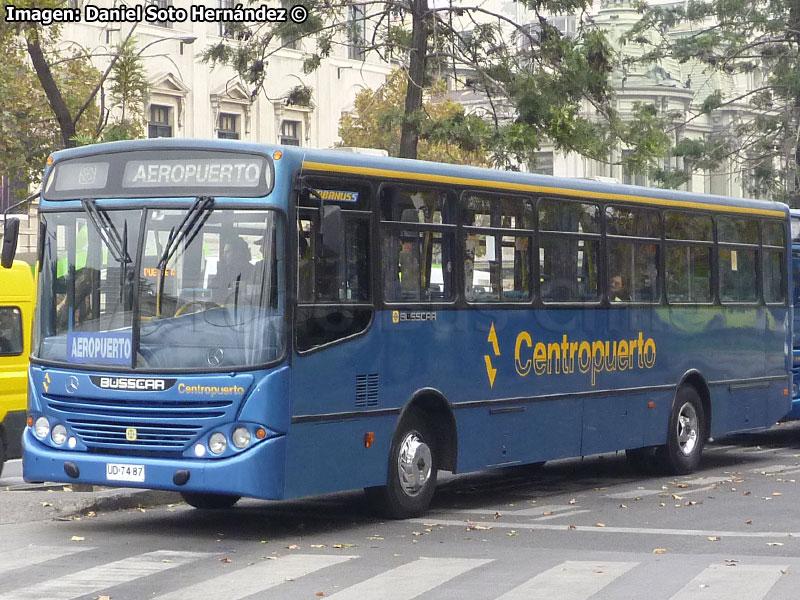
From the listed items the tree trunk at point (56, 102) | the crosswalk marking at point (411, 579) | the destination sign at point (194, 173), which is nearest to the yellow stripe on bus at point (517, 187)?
the destination sign at point (194, 173)

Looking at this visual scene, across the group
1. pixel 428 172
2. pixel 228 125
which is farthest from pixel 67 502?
pixel 228 125

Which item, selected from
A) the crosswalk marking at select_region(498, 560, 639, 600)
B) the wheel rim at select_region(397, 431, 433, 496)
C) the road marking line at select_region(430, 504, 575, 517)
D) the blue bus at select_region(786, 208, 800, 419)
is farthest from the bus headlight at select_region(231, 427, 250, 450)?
the blue bus at select_region(786, 208, 800, 419)

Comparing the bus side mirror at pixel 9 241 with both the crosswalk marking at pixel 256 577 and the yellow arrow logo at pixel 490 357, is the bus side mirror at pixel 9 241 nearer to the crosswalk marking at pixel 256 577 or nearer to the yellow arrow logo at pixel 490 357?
the crosswalk marking at pixel 256 577

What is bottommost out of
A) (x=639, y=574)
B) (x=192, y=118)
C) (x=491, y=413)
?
(x=639, y=574)

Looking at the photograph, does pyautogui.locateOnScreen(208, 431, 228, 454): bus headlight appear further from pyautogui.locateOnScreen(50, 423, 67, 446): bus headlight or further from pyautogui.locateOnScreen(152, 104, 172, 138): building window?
pyautogui.locateOnScreen(152, 104, 172, 138): building window

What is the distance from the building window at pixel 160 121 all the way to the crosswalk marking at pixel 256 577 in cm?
3554

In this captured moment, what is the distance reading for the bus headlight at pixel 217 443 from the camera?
1071 centimetres

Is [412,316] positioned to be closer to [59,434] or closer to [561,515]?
[561,515]

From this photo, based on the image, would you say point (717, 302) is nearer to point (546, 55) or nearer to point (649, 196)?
point (649, 196)

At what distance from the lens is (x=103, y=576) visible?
9328mm

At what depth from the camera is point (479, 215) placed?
12984 mm

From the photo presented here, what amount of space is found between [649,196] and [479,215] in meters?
3.21

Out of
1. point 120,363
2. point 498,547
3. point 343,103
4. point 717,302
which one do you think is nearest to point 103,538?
point 120,363

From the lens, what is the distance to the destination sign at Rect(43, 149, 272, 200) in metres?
10.9
